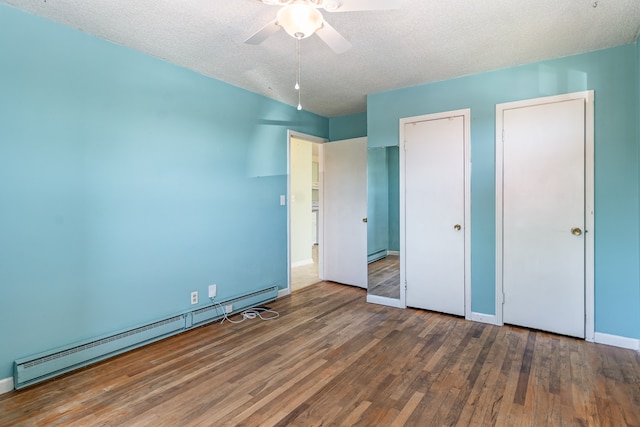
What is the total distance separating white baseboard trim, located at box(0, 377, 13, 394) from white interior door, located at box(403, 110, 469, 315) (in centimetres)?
340

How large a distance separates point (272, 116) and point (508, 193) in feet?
9.00

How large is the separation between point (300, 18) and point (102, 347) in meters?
2.67

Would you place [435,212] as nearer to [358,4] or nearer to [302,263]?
[358,4]

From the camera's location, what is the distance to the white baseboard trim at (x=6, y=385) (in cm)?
208

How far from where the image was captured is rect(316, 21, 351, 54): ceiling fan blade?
1820mm

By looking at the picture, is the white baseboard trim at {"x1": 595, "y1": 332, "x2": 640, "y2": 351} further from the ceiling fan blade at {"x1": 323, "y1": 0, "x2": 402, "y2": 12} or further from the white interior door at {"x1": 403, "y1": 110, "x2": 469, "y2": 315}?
the ceiling fan blade at {"x1": 323, "y1": 0, "x2": 402, "y2": 12}

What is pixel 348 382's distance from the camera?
2.20 metres

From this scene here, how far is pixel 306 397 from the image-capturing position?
2.04 meters

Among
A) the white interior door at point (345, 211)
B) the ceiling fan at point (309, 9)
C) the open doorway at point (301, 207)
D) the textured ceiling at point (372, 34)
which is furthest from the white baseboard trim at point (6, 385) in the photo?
the open doorway at point (301, 207)

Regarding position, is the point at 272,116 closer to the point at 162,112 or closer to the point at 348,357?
the point at 162,112

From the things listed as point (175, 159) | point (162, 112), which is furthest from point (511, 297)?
point (162, 112)

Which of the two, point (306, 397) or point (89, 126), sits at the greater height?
point (89, 126)

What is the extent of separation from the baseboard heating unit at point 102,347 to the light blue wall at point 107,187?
0.28 feet

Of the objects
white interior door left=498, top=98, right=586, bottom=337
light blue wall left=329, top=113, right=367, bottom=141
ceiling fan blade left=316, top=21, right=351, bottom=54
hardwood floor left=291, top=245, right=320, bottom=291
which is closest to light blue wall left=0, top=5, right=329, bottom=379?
hardwood floor left=291, top=245, right=320, bottom=291
